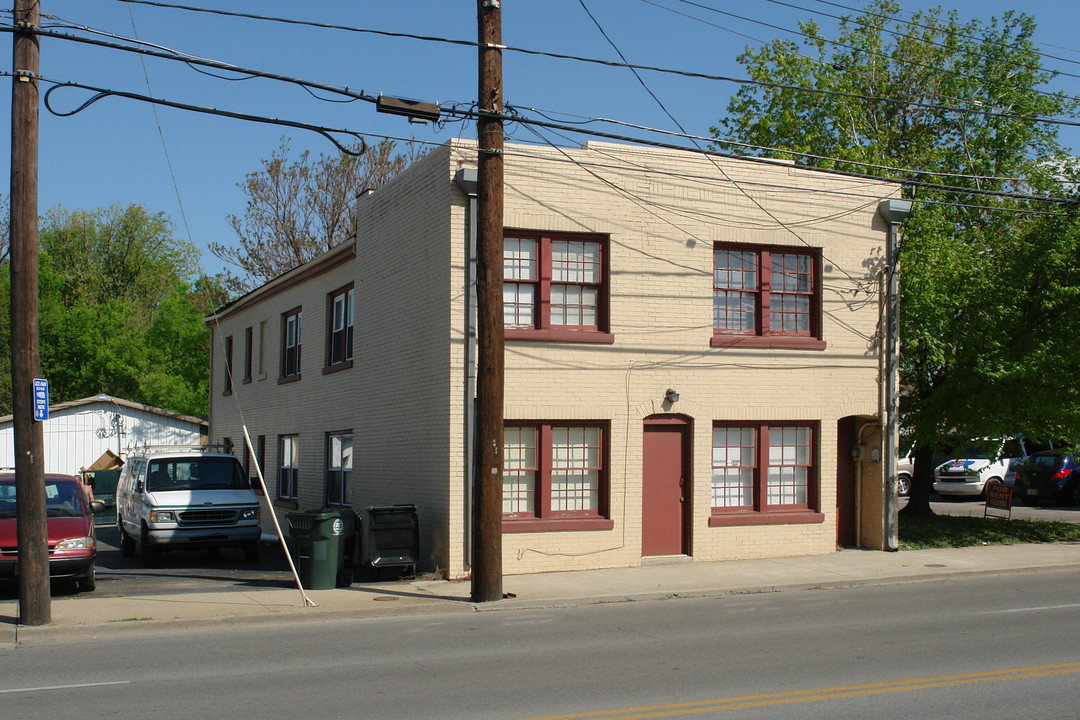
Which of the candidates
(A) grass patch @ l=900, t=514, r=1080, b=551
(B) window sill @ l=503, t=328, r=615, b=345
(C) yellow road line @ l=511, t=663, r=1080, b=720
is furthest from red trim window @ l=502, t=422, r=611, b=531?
(C) yellow road line @ l=511, t=663, r=1080, b=720

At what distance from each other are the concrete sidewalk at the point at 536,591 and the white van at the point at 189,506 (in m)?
4.11

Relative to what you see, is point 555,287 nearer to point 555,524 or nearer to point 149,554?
point 555,524

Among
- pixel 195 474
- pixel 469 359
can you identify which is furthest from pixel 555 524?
pixel 195 474

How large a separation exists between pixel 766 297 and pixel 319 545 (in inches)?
347

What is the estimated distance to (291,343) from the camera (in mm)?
24688

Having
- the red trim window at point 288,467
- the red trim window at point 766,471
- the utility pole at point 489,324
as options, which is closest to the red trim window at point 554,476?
the red trim window at point 766,471

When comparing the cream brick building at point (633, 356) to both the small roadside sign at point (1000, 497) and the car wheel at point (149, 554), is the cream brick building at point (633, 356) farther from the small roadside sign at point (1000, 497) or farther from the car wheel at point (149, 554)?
the small roadside sign at point (1000, 497)

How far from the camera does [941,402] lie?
795 inches

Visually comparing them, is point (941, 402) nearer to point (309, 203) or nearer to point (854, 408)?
point (854, 408)

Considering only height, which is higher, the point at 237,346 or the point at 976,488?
the point at 237,346

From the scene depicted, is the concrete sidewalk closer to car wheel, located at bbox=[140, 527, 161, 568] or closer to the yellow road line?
car wheel, located at bbox=[140, 527, 161, 568]

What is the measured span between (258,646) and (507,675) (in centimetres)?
317

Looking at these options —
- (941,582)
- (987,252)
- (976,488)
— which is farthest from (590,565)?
(976,488)

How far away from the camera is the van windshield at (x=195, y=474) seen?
19.2 metres
